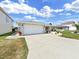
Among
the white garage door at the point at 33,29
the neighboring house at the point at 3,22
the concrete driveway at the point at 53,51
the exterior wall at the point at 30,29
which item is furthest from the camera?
the white garage door at the point at 33,29

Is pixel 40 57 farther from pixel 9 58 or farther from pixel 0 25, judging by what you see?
pixel 0 25

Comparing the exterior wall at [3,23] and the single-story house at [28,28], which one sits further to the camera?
the single-story house at [28,28]

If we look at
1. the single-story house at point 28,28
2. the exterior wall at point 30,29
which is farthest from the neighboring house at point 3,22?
the exterior wall at point 30,29

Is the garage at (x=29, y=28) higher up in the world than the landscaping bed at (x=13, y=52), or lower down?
higher up

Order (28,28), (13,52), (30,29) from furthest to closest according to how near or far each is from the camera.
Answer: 1. (30,29)
2. (28,28)
3. (13,52)

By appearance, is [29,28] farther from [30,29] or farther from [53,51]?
[53,51]

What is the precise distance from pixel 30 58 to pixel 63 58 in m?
1.89

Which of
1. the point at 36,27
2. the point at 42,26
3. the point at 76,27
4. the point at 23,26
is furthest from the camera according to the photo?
the point at 76,27

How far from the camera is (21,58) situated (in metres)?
8.87

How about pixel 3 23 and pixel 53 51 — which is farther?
pixel 3 23

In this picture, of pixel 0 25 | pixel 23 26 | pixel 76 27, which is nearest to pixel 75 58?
pixel 0 25

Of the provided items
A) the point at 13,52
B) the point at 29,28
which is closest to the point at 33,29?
the point at 29,28

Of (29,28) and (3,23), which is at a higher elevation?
(3,23)

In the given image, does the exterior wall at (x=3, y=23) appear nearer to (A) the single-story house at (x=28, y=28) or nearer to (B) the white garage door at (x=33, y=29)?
(A) the single-story house at (x=28, y=28)
